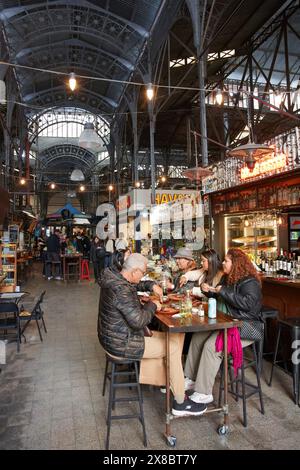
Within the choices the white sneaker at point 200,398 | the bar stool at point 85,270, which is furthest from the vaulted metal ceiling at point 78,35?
the white sneaker at point 200,398

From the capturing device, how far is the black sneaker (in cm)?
295

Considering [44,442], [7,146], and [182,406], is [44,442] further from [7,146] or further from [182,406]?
[7,146]

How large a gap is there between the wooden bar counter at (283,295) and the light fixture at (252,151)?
198 cm

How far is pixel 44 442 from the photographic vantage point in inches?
108

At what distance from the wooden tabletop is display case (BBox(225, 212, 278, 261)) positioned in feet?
14.9

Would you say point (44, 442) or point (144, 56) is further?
point (144, 56)

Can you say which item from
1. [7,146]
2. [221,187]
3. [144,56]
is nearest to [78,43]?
[144,56]

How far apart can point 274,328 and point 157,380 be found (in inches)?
81.1

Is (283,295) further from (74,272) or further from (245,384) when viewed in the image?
(74,272)

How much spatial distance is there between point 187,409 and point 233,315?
3.32 feet

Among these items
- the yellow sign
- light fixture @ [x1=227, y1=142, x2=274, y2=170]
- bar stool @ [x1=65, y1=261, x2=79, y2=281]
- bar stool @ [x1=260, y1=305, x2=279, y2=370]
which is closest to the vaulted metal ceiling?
the yellow sign

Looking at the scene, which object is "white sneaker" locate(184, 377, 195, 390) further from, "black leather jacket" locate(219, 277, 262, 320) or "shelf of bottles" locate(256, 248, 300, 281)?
"shelf of bottles" locate(256, 248, 300, 281)

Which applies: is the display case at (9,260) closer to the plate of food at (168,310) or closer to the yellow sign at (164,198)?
the yellow sign at (164,198)

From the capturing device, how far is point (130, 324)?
2811mm
